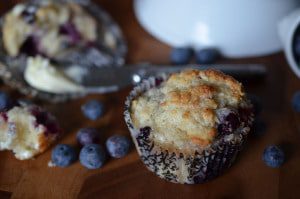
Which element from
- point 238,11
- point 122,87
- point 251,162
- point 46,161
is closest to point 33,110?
point 46,161

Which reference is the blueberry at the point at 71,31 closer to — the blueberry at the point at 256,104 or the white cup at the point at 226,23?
the white cup at the point at 226,23

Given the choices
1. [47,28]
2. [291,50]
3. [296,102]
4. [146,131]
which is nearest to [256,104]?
[296,102]

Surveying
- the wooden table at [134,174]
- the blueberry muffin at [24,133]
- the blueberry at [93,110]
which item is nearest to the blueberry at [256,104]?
the wooden table at [134,174]

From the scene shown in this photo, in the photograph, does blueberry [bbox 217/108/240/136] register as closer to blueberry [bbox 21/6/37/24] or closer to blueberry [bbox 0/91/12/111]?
blueberry [bbox 0/91/12/111]

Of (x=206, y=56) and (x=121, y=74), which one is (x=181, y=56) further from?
(x=121, y=74)

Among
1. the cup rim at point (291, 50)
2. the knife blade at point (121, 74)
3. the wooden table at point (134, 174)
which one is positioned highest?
the cup rim at point (291, 50)

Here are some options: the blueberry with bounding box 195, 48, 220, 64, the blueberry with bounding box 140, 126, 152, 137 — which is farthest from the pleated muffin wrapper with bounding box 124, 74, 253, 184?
the blueberry with bounding box 195, 48, 220, 64
